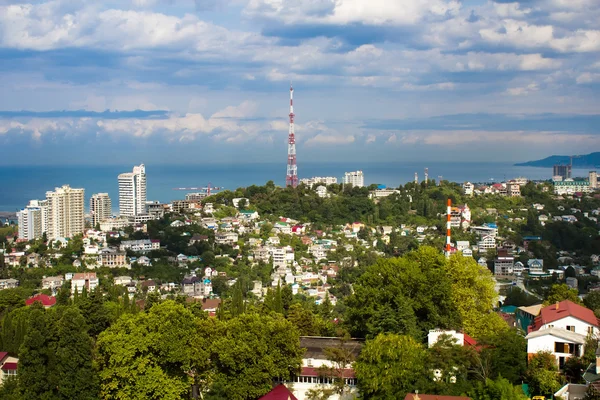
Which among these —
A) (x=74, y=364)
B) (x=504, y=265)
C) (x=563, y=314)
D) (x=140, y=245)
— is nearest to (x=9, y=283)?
(x=140, y=245)

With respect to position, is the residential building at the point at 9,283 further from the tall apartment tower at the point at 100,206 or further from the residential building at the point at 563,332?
the residential building at the point at 563,332

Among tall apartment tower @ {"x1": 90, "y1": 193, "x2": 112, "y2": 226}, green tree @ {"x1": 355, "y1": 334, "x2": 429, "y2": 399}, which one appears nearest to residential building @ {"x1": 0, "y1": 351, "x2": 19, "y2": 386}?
green tree @ {"x1": 355, "y1": 334, "x2": 429, "y2": 399}

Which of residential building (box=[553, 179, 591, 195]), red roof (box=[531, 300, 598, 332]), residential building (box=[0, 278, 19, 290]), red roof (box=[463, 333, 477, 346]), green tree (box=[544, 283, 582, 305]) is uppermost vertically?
residential building (box=[553, 179, 591, 195])

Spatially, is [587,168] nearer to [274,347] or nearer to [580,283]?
[580,283]

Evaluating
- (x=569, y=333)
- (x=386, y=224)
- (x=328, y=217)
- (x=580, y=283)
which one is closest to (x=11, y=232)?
(x=328, y=217)

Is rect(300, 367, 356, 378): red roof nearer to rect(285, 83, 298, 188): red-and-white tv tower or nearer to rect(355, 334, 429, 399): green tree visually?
rect(355, 334, 429, 399): green tree

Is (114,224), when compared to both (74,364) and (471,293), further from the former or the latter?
(471,293)

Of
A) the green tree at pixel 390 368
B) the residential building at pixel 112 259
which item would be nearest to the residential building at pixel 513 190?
the residential building at pixel 112 259
